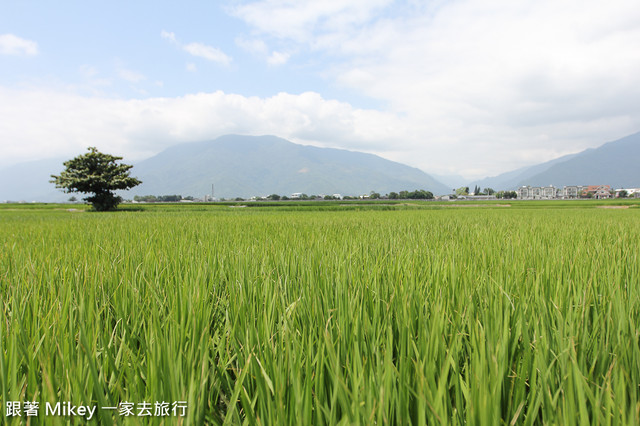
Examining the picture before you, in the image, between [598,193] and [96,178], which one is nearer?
[96,178]

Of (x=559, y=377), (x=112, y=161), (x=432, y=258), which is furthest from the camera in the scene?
(x=112, y=161)

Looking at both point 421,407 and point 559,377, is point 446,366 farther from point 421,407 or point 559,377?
point 559,377

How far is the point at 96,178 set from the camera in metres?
25.1

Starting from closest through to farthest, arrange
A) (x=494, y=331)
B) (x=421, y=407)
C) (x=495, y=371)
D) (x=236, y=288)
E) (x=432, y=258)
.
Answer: (x=421, y=407) < (x=495, y=371) < (x=494, y=331) < (x=236, y=288) < (x=432, y=258)

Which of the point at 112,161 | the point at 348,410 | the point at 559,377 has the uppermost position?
the point at 112,161

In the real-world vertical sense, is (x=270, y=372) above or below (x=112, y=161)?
below

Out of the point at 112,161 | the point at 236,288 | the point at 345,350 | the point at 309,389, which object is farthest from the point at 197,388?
the point at 112,161

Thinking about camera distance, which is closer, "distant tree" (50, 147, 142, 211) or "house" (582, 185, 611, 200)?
"distant tree" (50, 147, 142, 211)

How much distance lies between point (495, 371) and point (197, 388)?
69 cm

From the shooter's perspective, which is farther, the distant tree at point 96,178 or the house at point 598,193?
the house at point 598,193

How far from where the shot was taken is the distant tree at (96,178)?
24938 mm

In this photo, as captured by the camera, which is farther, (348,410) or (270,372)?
(270,372)

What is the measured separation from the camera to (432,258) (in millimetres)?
2371

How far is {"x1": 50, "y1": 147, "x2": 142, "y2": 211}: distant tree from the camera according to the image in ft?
81.8
